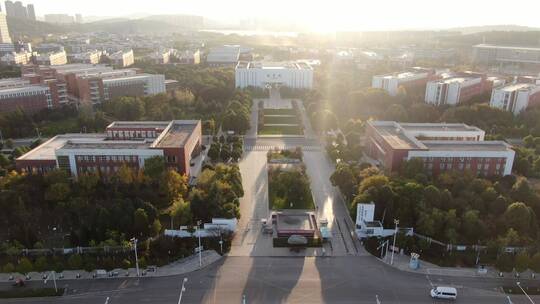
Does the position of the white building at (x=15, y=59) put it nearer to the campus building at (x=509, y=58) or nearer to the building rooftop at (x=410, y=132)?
the building rooftop at (x=410, y=132)

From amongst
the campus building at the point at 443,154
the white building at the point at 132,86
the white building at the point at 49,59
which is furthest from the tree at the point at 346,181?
the white building at the point at 49,59

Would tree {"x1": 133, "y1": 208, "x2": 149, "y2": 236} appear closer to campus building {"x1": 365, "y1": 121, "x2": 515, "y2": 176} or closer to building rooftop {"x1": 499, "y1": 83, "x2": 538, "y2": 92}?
campus building {"x1": 365, "y1": 121, "x2": 515, "y2": 176}

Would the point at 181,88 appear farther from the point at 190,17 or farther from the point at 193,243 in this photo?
the point at 190,17

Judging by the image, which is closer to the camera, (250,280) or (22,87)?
(250,280)

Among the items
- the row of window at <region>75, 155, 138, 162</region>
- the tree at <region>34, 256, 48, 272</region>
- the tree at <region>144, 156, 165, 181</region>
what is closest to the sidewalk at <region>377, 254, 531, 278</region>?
the tree at <region>144, 156, 165, 181</region>

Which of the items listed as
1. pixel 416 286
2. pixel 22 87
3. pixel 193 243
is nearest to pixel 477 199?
pixel 416 286

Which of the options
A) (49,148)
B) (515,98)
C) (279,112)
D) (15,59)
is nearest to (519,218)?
(515,98)
